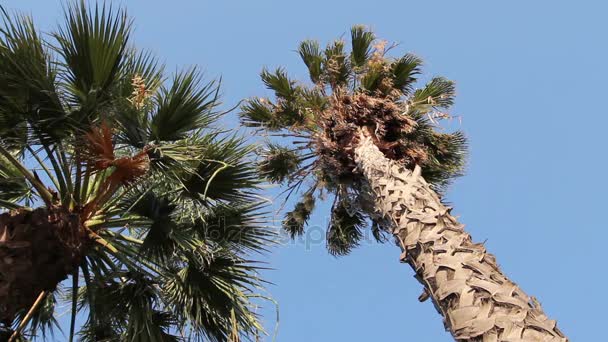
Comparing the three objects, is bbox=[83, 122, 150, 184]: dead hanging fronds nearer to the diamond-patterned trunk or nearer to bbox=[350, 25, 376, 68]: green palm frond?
the diamond-patterned trunk

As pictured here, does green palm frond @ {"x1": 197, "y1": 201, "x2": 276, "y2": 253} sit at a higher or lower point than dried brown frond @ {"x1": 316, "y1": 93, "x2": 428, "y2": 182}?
lower

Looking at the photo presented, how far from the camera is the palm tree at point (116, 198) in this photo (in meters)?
5.12

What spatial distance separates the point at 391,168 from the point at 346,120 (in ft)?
6.95

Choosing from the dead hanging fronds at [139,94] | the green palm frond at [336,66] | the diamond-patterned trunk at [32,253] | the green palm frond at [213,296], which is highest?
the green palm frond at [336,66]

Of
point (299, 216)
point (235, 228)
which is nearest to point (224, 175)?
point (235, 228)

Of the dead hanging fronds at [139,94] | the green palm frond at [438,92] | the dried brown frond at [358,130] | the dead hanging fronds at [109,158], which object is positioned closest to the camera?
the dead hanging fronds at [109,158]

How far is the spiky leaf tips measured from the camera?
820 cm

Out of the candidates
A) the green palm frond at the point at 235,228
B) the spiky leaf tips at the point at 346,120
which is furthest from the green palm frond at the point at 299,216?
the green palm frond at the point at 235,228

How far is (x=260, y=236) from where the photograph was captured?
6.72 metres

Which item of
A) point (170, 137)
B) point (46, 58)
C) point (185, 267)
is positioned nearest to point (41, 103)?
point (46, 58)

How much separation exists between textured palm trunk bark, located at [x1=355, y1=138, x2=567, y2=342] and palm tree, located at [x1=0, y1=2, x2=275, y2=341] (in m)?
1.73

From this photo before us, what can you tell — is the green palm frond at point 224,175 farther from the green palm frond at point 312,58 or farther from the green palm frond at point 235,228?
the green palm frond at point 312,58

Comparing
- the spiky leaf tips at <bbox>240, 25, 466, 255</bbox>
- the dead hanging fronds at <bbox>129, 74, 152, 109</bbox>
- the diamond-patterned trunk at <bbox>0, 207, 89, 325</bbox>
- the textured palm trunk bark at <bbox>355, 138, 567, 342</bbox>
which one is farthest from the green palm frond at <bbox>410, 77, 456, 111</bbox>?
the diamond-patterned trunk at <bbox>0, 207, 89, 325</bbox>

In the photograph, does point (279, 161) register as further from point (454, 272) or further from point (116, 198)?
point (454, 272)
